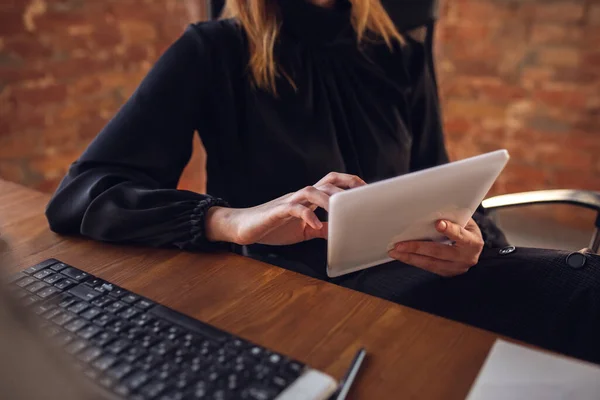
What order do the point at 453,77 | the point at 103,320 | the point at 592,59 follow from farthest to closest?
the point at 453,77 → the point at 592,59 → the point at 103,320

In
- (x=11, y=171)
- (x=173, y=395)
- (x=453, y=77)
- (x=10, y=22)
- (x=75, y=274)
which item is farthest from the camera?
(x=453, y=77)

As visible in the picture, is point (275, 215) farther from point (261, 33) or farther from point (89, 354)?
point (261, 33)

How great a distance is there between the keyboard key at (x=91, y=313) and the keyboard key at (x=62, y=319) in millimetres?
12

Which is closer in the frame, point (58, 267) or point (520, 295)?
point (58, 267)

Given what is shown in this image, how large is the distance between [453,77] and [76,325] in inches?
85.9

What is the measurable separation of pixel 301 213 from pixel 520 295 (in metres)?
0.36

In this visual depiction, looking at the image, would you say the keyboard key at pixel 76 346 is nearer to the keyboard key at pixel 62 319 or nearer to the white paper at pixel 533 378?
the keyboard key at pixel 62 319

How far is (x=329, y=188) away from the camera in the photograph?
78cm

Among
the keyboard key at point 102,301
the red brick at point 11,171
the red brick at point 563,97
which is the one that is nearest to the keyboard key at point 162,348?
the keyboard key at point 102,301

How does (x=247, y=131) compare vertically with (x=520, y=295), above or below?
above

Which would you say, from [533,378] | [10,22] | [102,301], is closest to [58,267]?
[102,301]

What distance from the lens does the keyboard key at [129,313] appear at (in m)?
0.61

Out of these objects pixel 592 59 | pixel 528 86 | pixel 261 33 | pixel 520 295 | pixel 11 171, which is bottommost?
pixel 11 171

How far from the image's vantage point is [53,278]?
691mm
